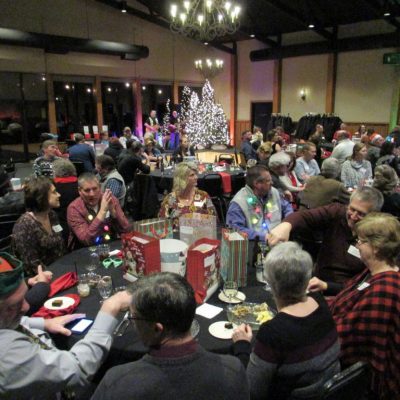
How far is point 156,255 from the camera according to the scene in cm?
212

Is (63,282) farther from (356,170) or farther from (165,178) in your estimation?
(356,170)

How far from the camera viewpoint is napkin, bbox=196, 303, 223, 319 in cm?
197

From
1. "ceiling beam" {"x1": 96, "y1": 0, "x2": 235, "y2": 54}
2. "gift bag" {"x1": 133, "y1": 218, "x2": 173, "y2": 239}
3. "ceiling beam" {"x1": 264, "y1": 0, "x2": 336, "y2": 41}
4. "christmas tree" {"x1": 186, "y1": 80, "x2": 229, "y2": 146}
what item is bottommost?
"gift bag" {"x1": 133, "y1": 218, "x2": 173, "y2": 239}

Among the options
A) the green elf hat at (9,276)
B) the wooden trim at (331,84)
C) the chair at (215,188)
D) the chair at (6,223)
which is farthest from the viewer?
the wooden trim at (331,84)

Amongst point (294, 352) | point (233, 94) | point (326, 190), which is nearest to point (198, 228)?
point (294, 352)

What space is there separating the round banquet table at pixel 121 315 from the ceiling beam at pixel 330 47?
1110cm

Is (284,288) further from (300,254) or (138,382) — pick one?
(138,382)

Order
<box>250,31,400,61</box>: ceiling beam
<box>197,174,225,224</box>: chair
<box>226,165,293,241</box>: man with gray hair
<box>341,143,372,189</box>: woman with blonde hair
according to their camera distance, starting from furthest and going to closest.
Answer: <box>250,31,400,61</box>: ceiling beam < <box>197,174,225,224</box>: chair < <box>341,143,372,189</box>: woman with blonde hair < <box>226,165,293,241</box>: man with gray hair

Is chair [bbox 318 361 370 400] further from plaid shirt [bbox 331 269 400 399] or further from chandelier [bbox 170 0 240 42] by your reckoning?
chandelier [bbox 170 0 240 42]

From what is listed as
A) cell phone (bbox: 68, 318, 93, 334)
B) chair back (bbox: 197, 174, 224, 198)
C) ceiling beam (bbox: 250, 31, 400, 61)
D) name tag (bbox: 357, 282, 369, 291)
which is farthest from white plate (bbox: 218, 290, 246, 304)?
ceiling beam (bbox: 250, 31, 400, 61)

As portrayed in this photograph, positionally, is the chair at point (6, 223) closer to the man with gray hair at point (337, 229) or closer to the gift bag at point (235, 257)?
the gift bag at point (235, 257)

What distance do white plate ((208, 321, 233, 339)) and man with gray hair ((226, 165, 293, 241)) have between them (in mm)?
1397

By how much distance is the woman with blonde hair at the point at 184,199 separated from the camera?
358cm

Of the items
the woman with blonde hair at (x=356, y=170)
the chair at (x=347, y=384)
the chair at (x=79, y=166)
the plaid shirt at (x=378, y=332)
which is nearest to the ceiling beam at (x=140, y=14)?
the chair at (x=79, y=166)
